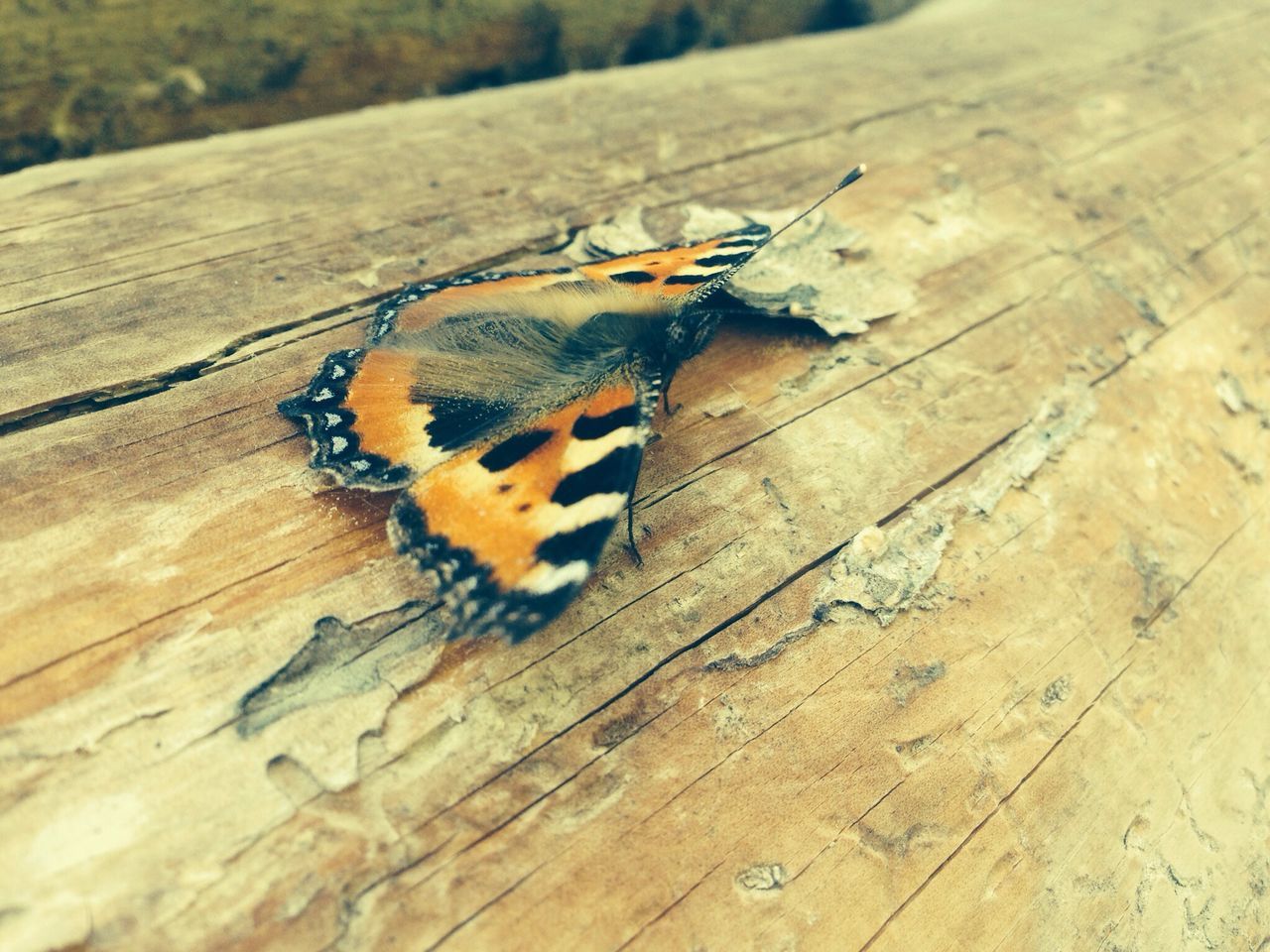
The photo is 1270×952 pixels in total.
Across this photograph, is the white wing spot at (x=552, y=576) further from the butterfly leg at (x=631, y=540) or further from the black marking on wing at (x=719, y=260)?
the black marking on wing at (x=719, y=260)

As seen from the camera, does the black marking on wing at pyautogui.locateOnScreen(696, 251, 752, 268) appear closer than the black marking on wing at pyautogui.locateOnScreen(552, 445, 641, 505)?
No

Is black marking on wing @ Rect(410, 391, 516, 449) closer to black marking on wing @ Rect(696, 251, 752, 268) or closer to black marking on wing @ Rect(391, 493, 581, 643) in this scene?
black marking on wing @ Rect(391, 493, 581, 643)

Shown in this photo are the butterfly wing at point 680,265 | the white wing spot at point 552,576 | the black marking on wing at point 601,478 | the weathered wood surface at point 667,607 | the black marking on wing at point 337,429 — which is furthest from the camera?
the butterfly wing at point 680,265

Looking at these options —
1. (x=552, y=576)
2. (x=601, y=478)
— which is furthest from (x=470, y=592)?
(x=601, y=478)

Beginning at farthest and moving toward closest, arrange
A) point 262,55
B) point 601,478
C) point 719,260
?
point 262,55 → point 719,260 → point 601,478

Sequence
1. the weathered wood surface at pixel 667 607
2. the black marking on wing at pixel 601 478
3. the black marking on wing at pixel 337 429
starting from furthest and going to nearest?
the black marking on wing at pixel 337 429
the black marking on wing at pixel 601 478
the weathered wood surface at pixel 667 607

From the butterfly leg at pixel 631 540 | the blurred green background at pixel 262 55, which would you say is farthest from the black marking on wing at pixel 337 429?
the blurred green background at pixel 262 55

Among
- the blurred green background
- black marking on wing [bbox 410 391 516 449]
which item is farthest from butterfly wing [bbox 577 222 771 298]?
the blurred green background

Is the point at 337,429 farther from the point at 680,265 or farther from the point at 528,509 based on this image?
the point at 680,265
